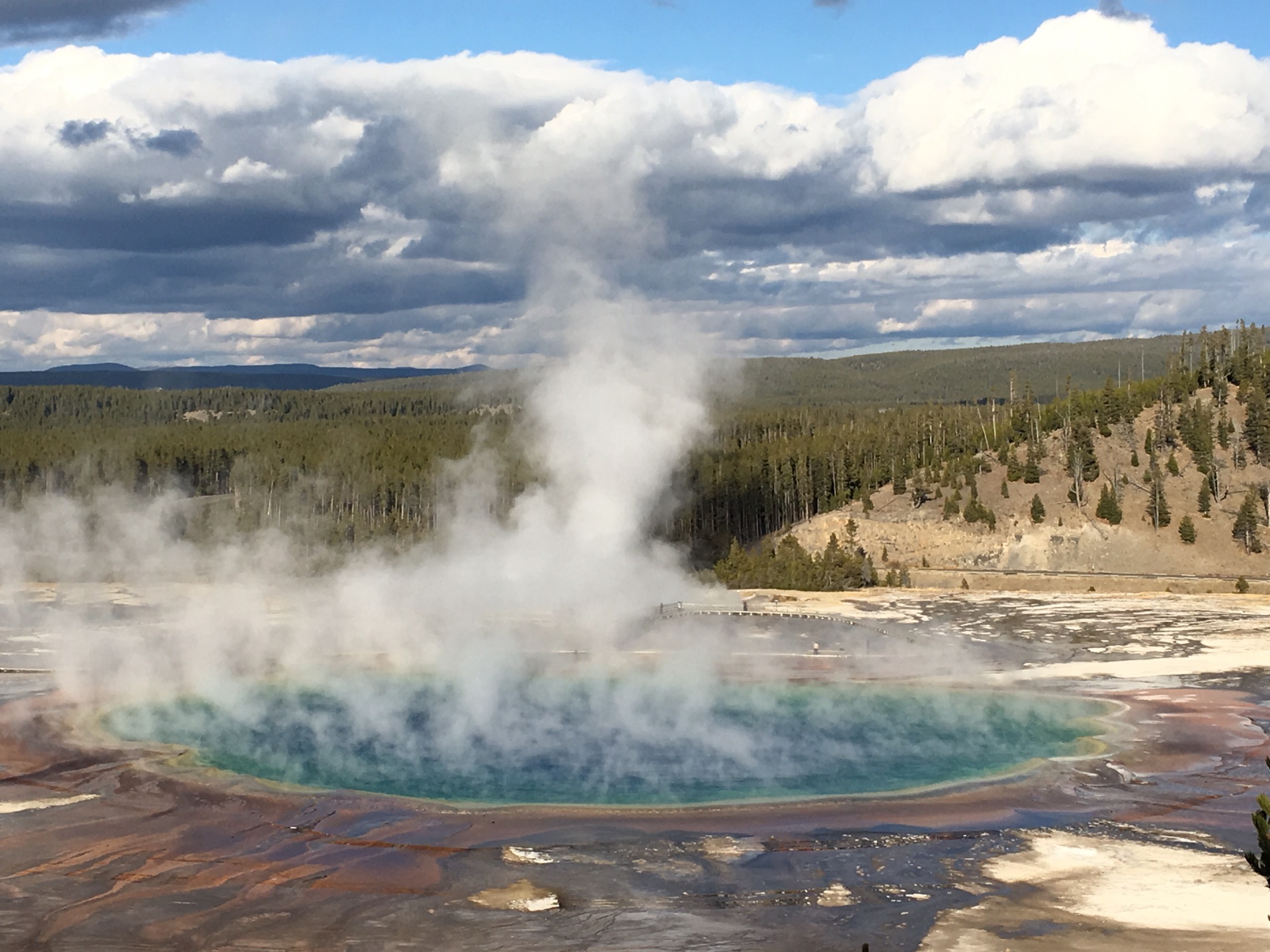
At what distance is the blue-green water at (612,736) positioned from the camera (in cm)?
2977

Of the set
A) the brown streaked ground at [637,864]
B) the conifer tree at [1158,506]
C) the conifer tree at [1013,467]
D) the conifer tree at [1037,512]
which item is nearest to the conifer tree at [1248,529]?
the conifer tree at [1158,506]

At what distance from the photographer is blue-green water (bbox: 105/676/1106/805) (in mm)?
29766

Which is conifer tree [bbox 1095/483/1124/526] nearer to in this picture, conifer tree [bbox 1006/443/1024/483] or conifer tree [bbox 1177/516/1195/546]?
conifer tree [bbox 1177/516/1195/546]

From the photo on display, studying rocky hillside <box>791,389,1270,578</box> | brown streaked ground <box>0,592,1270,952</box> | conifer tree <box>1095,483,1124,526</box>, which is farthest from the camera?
conifer tree <box>1095,483,1124,526</box>

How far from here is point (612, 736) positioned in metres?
34.8

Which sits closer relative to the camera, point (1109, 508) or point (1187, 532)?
point (1187, 532)

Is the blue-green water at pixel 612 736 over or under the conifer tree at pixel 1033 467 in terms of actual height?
under

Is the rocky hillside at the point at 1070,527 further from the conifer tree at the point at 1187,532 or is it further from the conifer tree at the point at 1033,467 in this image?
the conifer tree at the point at 1033,467

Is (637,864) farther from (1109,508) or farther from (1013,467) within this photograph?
(1013,467)

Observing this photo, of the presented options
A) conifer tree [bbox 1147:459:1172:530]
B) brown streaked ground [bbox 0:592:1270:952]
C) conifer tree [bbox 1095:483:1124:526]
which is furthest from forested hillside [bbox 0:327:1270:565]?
brown streaked ground [bbox 0:592:1270:952]

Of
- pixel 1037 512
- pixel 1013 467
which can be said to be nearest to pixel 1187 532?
pixel 1037 512

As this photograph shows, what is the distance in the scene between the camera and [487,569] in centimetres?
6188

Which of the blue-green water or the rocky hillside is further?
the rocky hillside

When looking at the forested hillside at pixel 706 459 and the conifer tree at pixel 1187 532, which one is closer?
the conifer tree at pixel 1187 532
